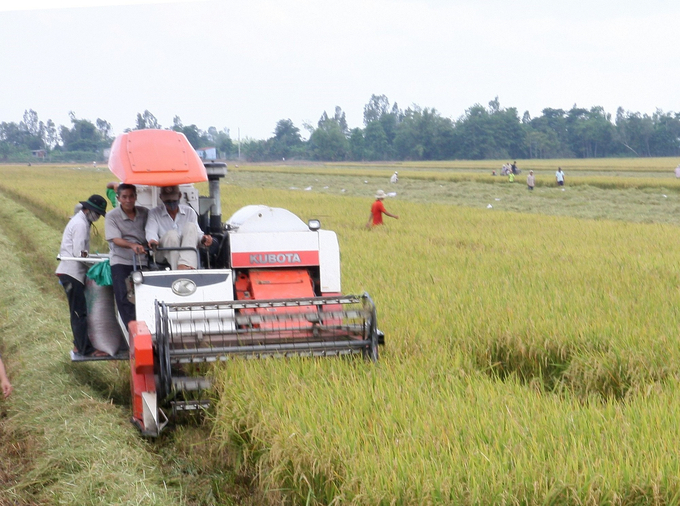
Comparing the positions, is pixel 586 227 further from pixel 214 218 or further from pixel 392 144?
pixel 392 144

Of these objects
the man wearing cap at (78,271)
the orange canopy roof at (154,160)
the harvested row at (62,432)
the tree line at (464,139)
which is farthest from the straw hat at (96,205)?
the tree line at (464,139)

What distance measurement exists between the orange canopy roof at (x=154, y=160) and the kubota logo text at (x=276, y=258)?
74 centimetres

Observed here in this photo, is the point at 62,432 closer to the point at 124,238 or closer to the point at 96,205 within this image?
the point at 124,238

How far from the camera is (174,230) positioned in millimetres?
5473

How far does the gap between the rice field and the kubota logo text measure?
Answer: 0.90 metres

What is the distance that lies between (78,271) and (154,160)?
1249mm

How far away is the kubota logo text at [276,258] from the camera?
5.79 m

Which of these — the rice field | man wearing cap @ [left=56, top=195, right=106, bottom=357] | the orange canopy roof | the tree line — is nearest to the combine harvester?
the orange canopy roof

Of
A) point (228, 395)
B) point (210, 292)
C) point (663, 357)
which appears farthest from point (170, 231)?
point (663, 357)

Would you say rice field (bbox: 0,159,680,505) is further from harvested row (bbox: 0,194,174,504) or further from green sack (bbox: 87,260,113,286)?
green sack (bbox: 87,260,113,286)

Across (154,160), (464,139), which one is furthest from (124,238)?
(464,139)

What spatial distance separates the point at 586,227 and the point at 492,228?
187cm

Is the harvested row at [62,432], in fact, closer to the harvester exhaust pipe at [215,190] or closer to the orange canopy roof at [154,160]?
the harvester exhaust pipe at [215,190]

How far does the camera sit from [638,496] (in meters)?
3.00
